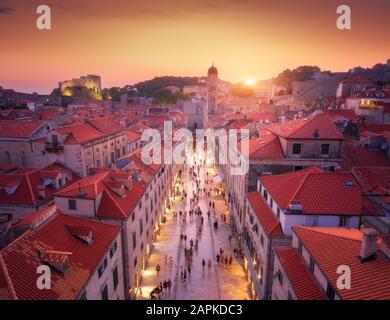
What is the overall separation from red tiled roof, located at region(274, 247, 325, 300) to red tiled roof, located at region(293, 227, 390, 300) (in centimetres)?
146

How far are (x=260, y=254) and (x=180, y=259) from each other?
9766 mm

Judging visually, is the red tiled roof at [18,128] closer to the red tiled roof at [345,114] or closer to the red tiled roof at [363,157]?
the red tiled roof at [363,157]

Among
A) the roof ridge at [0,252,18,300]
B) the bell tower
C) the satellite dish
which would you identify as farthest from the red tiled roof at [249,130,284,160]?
the bell tower

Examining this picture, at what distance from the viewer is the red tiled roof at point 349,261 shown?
1070 cm

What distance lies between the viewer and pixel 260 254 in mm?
21453

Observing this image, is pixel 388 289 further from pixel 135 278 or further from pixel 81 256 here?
pixel 135 278

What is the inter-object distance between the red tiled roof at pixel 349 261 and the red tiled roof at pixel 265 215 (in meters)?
2.95

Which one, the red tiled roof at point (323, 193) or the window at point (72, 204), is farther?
the window at point (72, 204)

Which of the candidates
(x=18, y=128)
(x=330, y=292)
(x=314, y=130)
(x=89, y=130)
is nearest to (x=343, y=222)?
(x=330, y=292)

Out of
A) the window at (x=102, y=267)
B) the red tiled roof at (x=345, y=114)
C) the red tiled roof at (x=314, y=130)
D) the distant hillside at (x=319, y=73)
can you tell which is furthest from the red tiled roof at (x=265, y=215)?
the distant hillside at (x=319, y=73)

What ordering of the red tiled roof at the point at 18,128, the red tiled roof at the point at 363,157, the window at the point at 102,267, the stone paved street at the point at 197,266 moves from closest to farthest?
the window at the point at 102,267, the stone paved street at the point at 197,266, the red tiled roof at the point at 363,157, the red tiled roof at the point at 18,128

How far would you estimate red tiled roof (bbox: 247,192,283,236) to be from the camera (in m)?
19.6
